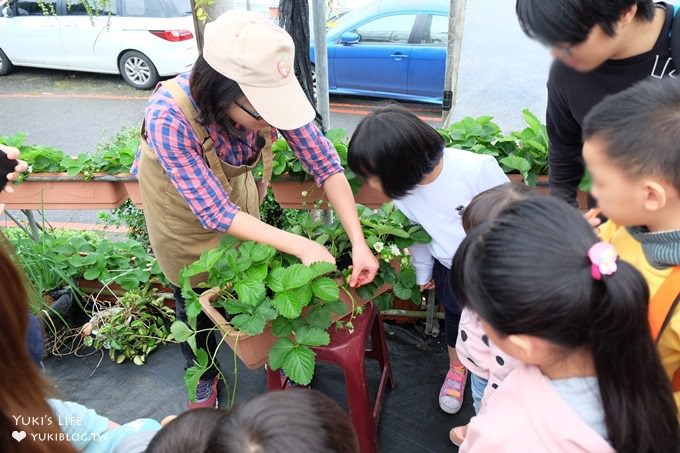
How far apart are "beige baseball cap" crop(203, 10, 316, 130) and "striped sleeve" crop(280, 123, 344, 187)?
26cm

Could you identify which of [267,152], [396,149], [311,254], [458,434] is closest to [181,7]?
[267,152]

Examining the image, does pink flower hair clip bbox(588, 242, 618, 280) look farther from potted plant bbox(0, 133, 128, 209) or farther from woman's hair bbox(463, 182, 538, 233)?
potted plant bbox(0, 133, 128, 209)

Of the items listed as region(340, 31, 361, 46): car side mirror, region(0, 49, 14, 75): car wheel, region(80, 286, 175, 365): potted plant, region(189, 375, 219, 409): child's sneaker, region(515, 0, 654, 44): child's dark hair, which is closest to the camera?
region(515, 0, 654, 44): child's dark hair

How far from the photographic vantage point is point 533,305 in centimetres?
103

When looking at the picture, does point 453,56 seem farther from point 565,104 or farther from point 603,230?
point 603,230

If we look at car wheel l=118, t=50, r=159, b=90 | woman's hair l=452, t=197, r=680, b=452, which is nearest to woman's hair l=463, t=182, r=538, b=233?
woman's hair l=452, t=197, r=680, b=452

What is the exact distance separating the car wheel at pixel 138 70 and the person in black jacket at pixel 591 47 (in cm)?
689

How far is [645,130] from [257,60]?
974 millimetres

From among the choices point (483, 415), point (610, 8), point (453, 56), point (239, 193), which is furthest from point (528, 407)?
point (453, 56)

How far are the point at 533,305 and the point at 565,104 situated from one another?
972mm

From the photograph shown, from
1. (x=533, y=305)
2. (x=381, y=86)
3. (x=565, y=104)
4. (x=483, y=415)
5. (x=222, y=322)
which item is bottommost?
(x=381, y=86)

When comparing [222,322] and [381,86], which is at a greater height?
[222,322]

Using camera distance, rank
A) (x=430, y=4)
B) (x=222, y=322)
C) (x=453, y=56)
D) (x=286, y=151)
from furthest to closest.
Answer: (x=430, y=4)
(x=453, y=56)
(x=286, y=151)
(x=222, y=322)

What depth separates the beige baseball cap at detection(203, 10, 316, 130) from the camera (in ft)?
4.94
